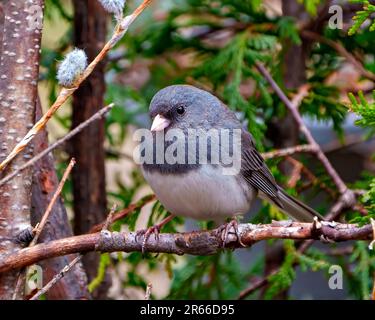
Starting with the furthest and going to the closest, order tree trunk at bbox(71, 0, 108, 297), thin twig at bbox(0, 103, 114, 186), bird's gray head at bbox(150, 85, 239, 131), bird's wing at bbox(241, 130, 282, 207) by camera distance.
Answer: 1. tree trunk at bbox(71, 0, 108, 297)
2. bird's wing at bbox(241, 130, 282, 207)
3. bird's gray head at bbox(150, 85, 239, 131)
4. thin twig at bbox(0, 103, 114, 186)

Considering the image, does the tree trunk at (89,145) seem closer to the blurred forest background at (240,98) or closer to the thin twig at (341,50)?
the blurred forest background at (240,98)

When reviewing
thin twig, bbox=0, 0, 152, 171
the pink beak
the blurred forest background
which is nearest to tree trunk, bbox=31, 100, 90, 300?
the blurred forest background

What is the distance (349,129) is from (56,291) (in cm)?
220

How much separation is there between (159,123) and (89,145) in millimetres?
741

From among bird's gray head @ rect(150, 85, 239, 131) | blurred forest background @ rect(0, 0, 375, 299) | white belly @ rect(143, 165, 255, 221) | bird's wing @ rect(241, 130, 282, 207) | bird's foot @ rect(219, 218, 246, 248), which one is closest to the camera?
bird's foot @ rect(219, 218, 246, 248)

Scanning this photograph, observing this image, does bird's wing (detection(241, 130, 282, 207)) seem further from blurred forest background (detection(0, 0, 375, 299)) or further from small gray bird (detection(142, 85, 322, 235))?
blurred forest background (detection(0, 0, 375, 299))

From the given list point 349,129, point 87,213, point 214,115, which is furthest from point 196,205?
point 349,129

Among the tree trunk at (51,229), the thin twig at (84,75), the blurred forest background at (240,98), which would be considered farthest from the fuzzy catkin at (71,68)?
the blurred forest background at (240,98)

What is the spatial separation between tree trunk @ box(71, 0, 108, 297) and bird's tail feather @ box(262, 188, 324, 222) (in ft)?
2.43

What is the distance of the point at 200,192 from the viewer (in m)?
1.97

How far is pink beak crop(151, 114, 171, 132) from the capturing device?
2.04 meters

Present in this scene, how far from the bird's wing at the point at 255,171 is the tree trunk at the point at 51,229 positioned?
0.56 metres
